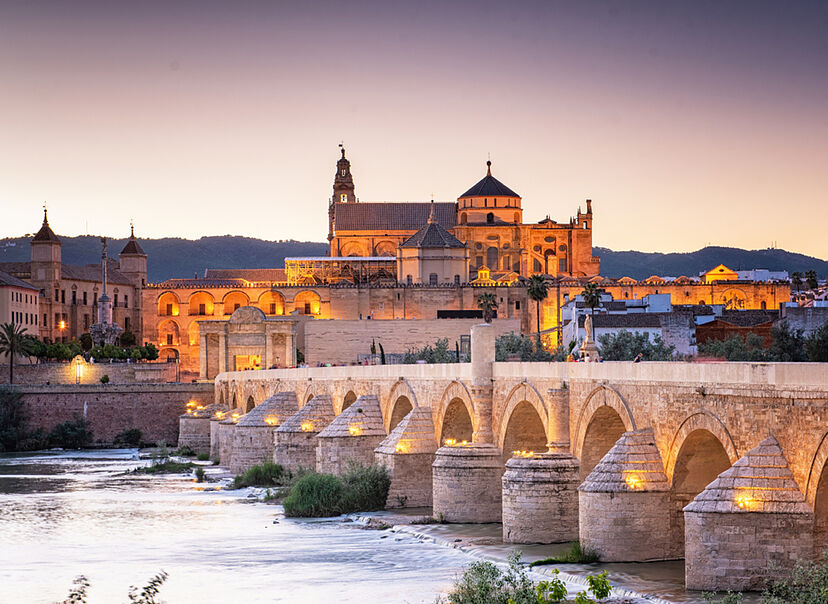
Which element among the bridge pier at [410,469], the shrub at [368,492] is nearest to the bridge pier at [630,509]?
the bridge pier at [410,469]

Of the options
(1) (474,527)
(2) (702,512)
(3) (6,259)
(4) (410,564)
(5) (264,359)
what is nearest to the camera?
(2) (702,512)

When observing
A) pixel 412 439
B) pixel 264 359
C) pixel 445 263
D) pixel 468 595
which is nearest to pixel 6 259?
pixel 445 263

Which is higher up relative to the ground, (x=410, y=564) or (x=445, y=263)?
(x=445, y=263)

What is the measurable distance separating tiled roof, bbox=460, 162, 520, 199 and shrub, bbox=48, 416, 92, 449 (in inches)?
1904

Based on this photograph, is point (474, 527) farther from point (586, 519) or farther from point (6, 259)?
point (6, 259)

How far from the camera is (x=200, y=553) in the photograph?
26.9m

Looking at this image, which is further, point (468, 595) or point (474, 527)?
point (474, 527)

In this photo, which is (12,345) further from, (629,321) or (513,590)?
(513,590)

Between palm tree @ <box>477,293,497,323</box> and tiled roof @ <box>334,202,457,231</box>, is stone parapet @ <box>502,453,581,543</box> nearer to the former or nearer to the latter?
palm tree @ <box>477,293,497,323</box>

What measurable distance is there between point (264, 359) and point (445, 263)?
75.7 feet

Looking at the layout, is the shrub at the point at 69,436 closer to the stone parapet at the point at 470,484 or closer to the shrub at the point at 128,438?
the shrub at the point at 128,438

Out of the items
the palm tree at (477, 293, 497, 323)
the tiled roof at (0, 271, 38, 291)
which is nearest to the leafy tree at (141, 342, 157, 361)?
the tiled roof at (0, 271, 38, 291)

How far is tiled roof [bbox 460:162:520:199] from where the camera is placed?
106 metres

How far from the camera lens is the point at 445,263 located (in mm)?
96875
